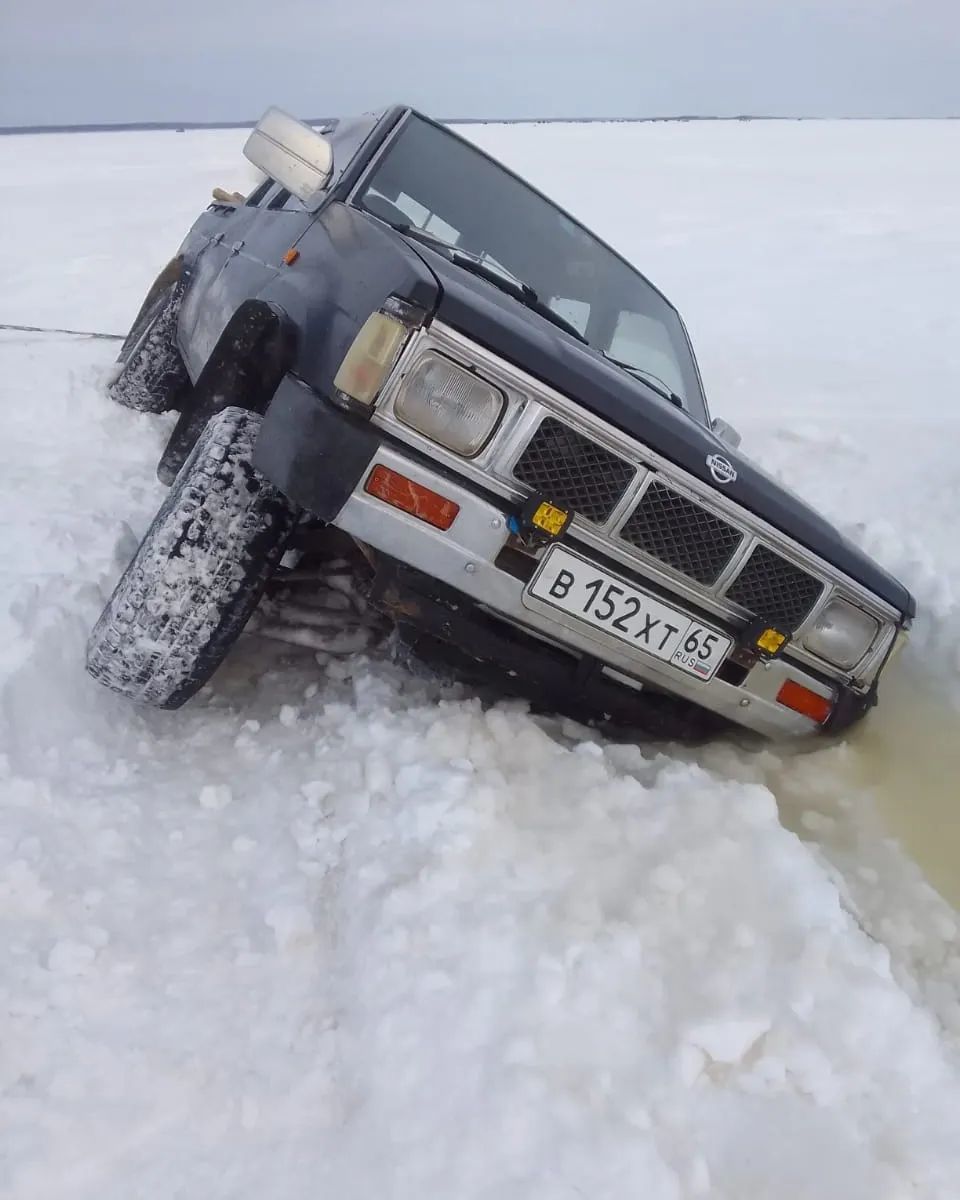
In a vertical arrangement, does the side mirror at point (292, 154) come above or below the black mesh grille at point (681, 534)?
above

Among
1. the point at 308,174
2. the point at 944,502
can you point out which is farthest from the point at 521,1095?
the point at 944,502

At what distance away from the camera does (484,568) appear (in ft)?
7.23

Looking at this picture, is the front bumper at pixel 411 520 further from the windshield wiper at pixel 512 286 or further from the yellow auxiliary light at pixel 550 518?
the windshield wiper at pixel 512 286

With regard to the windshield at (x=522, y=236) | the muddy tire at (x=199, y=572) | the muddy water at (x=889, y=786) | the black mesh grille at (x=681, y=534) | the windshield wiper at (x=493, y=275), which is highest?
the windshield at (x=522, y=236)

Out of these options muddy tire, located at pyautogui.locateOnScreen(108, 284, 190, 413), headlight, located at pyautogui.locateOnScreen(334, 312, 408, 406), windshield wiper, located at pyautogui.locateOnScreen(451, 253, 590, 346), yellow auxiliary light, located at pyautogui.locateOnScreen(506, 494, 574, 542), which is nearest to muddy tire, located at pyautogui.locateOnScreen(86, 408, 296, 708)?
headlight, located at pyautogui.locateOnScreen(334, 312, 408, 406)

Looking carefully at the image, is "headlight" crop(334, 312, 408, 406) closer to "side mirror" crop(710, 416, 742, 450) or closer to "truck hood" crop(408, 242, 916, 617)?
"truck hood" crop(408, 242, 916, 617)

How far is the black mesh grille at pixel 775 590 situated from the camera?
241cm

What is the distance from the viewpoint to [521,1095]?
1548 mm

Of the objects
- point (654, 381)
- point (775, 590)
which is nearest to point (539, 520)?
point (775, 590)

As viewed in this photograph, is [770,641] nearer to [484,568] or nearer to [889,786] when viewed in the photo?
[889,786]

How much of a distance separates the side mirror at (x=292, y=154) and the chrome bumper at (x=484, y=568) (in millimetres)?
920

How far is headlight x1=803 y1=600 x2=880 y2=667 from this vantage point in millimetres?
2562

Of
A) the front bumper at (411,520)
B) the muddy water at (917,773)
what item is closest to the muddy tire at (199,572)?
the front bumper at (411,520)

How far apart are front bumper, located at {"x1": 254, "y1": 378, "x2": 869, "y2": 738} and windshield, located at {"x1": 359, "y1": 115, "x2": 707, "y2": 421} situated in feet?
3.19
